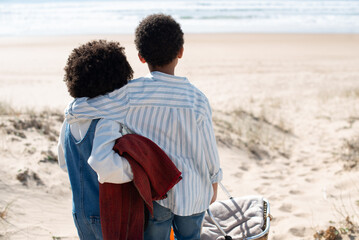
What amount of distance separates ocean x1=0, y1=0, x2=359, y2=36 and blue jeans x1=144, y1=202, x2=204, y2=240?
22571mm

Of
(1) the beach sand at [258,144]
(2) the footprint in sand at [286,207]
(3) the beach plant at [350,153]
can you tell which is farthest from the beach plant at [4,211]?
(3) the beach plant at [350,153]

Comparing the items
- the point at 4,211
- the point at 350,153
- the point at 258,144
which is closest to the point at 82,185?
the point at 4,211

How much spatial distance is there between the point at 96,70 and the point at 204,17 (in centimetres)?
3064

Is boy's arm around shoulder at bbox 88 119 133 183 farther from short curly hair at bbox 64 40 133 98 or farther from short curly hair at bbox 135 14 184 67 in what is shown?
short curly hair at bbox 135 14 184 67

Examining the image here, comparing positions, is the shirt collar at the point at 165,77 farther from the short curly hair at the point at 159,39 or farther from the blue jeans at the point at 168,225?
the blue jeans at the point at 168,225

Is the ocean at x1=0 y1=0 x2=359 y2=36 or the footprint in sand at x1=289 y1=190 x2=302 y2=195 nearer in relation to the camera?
the footprint in sand at x1=289 y1=190 x2=302 y2=195

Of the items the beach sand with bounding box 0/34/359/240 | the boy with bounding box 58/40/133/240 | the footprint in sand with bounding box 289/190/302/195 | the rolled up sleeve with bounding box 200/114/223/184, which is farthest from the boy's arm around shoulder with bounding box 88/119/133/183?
the footprint in sand with bounding box 289/190/302/195

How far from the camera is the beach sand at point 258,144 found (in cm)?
390

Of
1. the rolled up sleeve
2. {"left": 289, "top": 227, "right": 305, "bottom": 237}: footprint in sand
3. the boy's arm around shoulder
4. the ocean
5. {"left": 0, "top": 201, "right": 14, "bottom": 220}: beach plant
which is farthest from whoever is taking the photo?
the ocean

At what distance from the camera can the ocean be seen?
2561 centimetres

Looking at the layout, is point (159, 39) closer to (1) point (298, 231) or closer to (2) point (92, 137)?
(2) point (92, 137)

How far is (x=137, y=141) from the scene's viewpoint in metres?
1.98

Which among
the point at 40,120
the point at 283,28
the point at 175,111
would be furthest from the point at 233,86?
the point at 283,28

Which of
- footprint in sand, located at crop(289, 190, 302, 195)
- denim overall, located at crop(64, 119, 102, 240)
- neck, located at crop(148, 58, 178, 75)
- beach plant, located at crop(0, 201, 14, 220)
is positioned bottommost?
footprint in sand, located at crop(289, 190, 302, 195)
